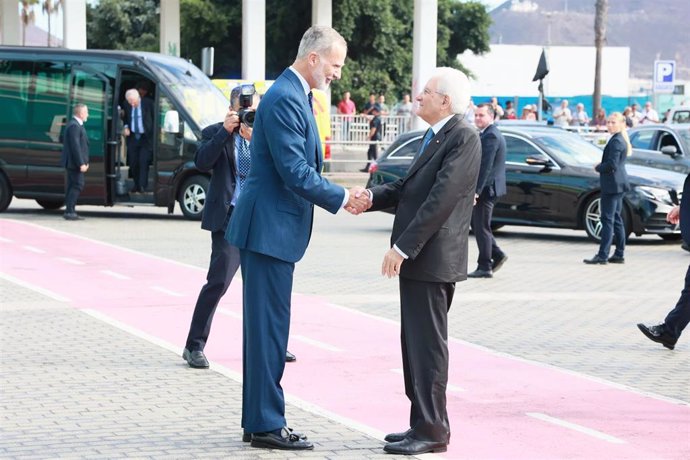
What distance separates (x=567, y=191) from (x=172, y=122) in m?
6.19

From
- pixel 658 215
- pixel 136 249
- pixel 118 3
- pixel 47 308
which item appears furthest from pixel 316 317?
pixel 118 3

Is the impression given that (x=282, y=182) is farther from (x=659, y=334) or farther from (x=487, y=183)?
(x=487, y=183)

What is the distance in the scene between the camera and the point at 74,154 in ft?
66.8

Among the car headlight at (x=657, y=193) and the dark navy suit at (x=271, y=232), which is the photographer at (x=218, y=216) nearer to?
the dark navy suit at (x=271, y=232)

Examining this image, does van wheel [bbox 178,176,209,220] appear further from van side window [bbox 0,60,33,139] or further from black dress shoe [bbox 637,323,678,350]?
black dress shoe [bbox 637,323,678,350]

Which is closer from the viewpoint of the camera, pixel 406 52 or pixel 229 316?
pixel 229 316

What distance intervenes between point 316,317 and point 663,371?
323 cm

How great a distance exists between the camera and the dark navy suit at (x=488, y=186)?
47.0 feet

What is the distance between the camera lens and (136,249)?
16.7 meters

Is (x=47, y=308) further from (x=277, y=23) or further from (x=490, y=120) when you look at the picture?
(x=277, y=23)

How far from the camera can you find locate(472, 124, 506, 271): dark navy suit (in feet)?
47.0

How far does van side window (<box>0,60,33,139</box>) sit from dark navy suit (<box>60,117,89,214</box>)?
1.37 m

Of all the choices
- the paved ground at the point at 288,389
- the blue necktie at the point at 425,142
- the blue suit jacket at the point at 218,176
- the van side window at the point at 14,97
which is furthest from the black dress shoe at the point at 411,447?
the van side window at the point at 14,97

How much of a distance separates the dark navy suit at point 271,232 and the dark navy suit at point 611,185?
9639 mm
